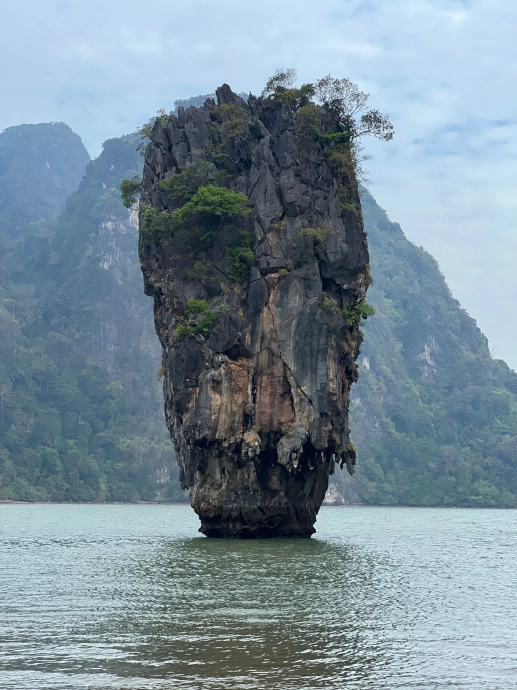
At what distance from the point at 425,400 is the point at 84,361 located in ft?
160

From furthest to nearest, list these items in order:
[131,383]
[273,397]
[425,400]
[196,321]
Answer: [425,400] → [131,383] → [196,321] → [273,397]

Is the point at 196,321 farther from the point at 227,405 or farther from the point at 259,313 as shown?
the point at 227,405

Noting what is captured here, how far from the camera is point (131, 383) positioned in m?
127

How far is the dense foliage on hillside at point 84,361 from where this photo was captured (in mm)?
106188

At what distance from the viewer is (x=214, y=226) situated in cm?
3759

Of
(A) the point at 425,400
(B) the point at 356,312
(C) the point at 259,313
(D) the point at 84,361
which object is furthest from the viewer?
(A) the point at 425,400

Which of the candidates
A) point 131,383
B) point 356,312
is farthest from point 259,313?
point 131,383

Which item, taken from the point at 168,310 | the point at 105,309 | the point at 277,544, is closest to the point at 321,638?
the point at 277,544

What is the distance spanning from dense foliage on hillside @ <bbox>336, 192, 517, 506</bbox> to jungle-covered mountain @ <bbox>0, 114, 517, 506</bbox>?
22 cm

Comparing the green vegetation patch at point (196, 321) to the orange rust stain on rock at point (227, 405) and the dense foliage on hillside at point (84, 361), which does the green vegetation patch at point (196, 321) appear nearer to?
the orange rust stain on rock at point (227, 405)

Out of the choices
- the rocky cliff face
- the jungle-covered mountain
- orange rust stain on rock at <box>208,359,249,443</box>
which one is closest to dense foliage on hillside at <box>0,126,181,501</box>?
the jungle-covered mountain

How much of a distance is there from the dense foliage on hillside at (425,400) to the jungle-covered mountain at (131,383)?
0.73ft

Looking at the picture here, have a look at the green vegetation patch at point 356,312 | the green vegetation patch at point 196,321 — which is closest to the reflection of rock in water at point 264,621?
the green vegetation patch at point 196,321

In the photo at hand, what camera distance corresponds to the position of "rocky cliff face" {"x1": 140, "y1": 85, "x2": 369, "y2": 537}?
35344 millimetres
